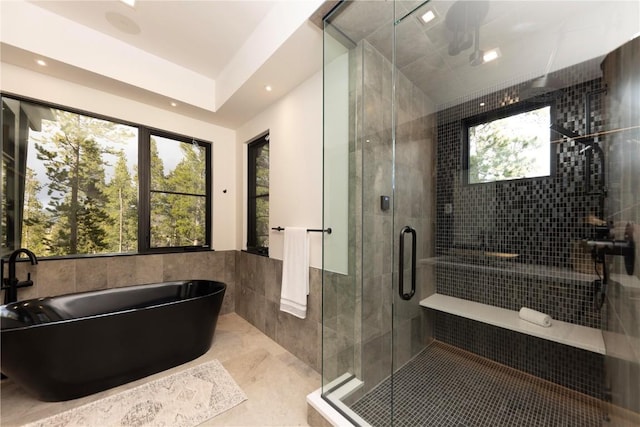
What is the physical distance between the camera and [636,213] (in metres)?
0.90

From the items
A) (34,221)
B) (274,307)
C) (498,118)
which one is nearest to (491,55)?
(498,118)

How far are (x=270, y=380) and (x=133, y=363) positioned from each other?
1.08 meters

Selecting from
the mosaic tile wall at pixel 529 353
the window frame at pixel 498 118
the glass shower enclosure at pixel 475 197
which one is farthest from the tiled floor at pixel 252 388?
the window frame at pixel 498 118

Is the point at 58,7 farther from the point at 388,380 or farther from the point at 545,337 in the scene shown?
the point at 545,337

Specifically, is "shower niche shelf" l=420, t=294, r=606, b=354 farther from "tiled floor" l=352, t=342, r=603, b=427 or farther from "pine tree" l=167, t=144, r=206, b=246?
"pine tree" l=167, t=144, r=206, b=246

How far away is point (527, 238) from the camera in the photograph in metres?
2.03

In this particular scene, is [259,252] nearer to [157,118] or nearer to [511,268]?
[157,118]

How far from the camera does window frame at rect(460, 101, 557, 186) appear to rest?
74.7 inches

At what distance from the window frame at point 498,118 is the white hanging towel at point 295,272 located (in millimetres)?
1687

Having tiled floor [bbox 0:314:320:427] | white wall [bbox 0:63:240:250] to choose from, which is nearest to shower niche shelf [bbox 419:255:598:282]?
tiled floor [bbox 0:314:320:427]

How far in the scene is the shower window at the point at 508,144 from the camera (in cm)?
196

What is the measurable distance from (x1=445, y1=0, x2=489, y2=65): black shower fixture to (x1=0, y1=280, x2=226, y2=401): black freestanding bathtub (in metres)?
2.97

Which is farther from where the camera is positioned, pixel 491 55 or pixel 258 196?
pixel 258 196

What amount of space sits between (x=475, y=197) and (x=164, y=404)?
3024 millimetres
